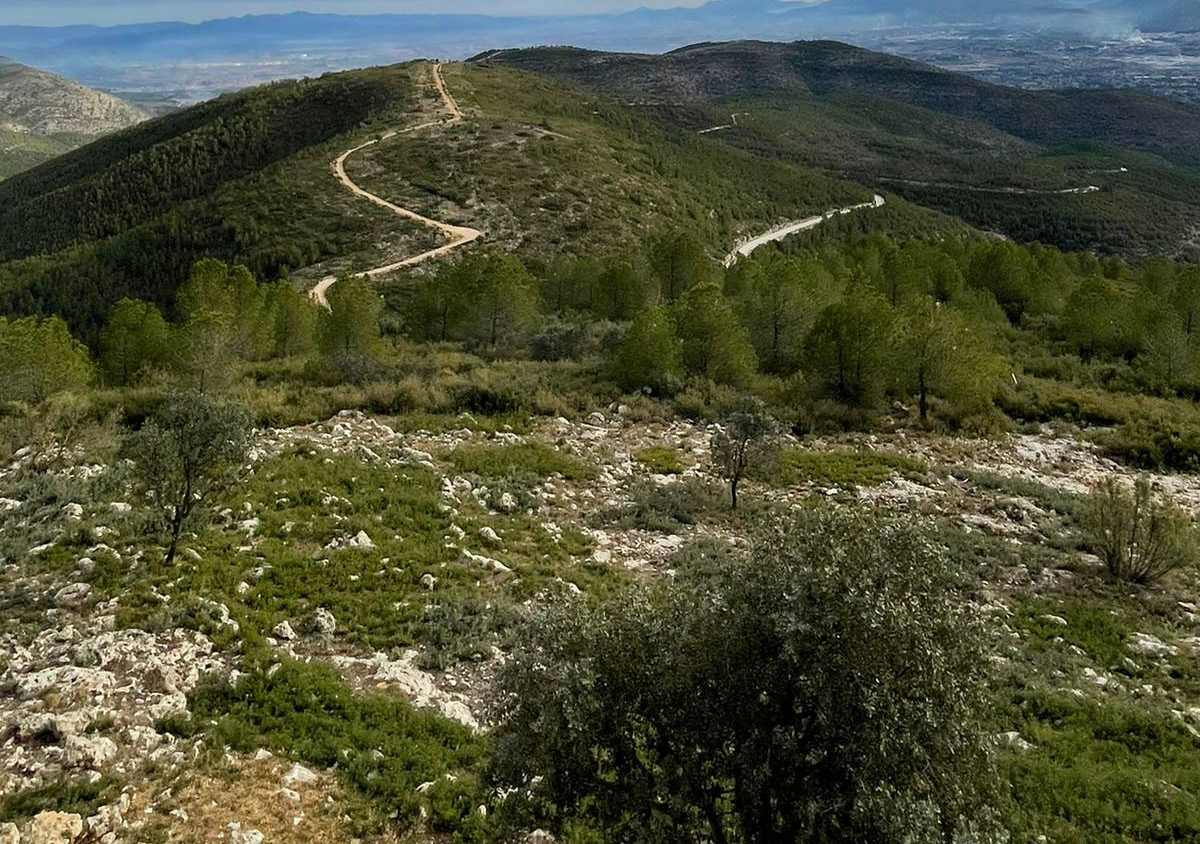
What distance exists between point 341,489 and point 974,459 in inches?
768

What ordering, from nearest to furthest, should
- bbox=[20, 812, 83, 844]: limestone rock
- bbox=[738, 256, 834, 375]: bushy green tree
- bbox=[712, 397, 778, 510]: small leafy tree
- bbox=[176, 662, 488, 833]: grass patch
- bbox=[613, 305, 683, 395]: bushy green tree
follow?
1. bbox=[20, 812, 83, 844]: limestone rock
2. bbox=[176, 662, 488, 833]: grass patch
3. bbox=[712, 397, 778, 510]: small leafy tree
4. bbox=[613, 305, 683, 395]: bushy green tree
5. bbox=[738, 256, 834, 375]: bushy green tree

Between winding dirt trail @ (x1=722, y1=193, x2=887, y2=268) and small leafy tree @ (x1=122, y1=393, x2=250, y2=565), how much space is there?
206 feet

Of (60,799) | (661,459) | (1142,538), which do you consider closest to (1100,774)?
(1142,538)

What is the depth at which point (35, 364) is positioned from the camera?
78.6ft

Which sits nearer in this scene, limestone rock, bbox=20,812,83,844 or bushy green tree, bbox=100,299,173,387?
limestone rock, bbox=20,812,83,844

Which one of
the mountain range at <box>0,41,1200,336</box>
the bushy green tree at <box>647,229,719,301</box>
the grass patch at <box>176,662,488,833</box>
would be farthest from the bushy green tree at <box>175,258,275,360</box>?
the grass patch at <box>176,662,488,833</box>

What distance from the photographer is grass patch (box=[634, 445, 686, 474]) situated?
21.6 meters

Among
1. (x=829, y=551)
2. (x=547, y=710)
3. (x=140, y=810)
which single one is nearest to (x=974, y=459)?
(x=829, y=551)

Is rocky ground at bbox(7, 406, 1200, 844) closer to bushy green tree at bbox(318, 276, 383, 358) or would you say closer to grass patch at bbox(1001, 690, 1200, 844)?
grass patch at bbox(1001, 690, 1200, 844)

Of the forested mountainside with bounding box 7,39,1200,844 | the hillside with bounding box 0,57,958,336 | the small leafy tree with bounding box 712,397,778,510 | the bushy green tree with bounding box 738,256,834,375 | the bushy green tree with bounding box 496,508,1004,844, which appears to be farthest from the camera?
the hillside with bounding box 0,57,958,336

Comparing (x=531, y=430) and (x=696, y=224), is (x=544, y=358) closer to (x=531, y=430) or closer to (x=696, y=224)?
(x=531, y=430)

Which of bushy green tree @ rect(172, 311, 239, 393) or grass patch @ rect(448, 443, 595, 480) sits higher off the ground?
bushy green tree @ rect(172, 311, 239, 393)

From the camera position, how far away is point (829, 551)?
6.73 m

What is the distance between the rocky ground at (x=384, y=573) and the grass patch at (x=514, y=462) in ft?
1.09
